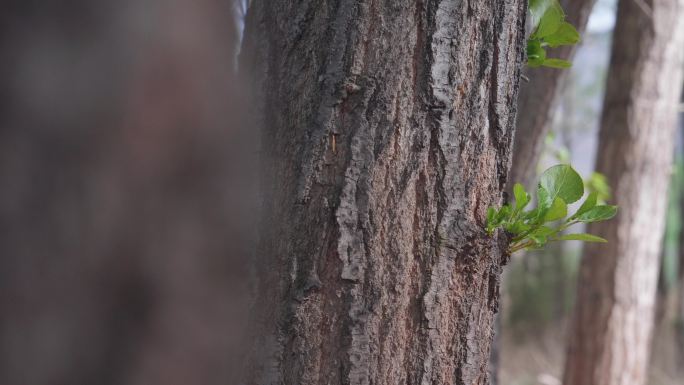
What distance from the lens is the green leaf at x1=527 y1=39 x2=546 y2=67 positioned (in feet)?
3.64

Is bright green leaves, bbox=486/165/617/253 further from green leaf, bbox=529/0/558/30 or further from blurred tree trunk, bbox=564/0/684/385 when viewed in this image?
blurred tree trunk, bbox=564/0/684/385

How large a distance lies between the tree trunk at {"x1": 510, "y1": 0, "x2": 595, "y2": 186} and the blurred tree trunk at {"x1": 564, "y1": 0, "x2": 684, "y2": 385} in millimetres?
1185

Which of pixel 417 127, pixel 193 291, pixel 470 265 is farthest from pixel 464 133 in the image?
pixel 193 291

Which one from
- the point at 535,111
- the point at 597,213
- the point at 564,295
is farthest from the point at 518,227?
the point at 564,295

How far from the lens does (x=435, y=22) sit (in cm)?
92

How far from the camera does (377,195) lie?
0.90 meters

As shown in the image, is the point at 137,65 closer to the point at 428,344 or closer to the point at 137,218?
the point at 137,218

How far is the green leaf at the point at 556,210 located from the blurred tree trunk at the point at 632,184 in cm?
239

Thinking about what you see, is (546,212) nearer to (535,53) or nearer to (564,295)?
(535,53)

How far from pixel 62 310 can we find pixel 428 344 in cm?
57

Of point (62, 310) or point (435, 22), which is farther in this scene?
point (435, 22)

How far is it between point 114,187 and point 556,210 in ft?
2.10

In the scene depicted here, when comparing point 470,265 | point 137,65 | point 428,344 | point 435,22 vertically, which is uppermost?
point 435,22


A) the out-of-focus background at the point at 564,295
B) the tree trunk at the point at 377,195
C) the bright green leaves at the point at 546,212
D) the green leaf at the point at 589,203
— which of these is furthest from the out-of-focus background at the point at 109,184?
the out-of-focus background at the point at 564,295
